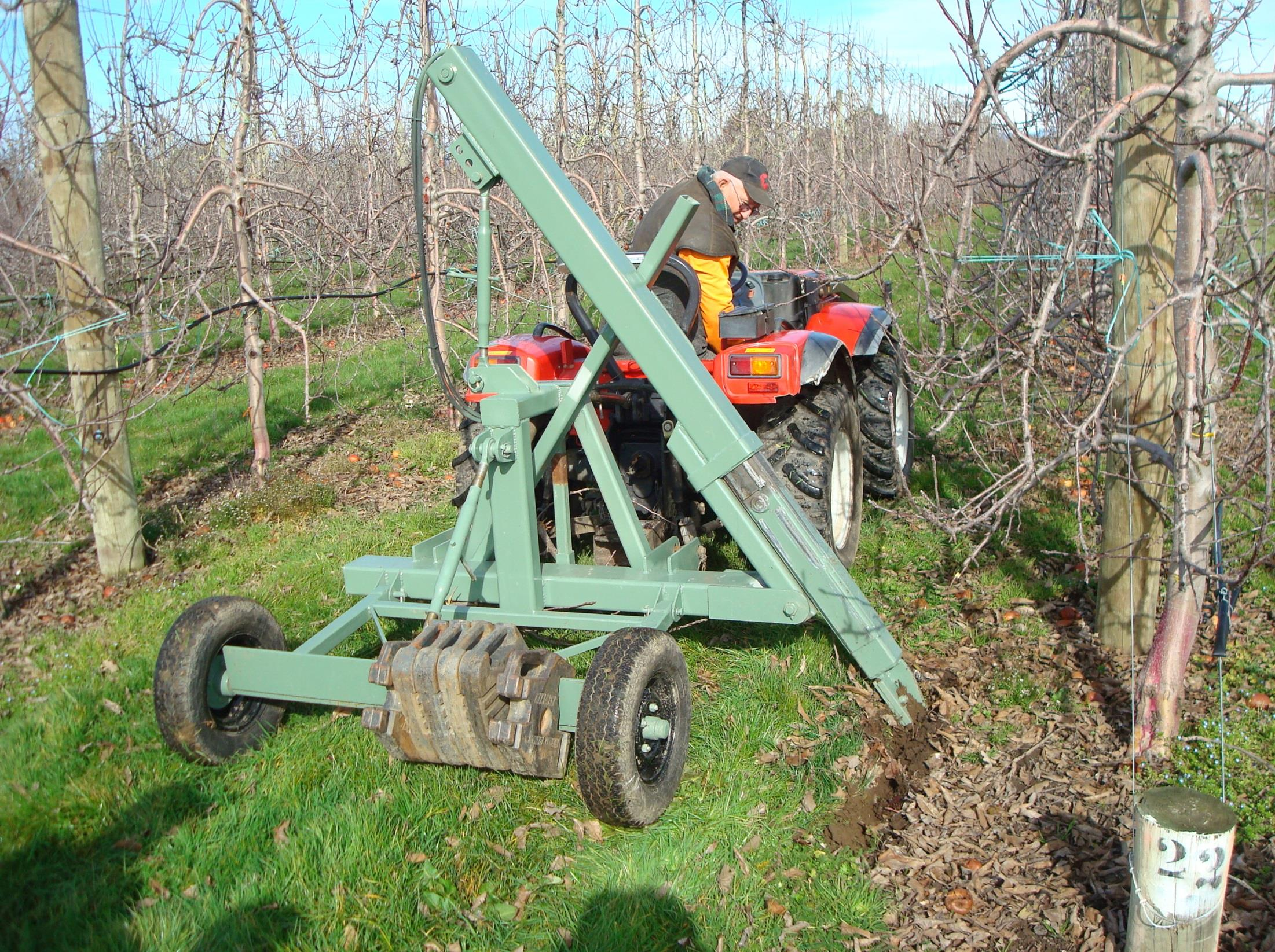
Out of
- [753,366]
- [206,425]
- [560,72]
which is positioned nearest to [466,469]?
[753,366]

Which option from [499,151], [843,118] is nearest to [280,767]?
[499,151]

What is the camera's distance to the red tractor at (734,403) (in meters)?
4.61

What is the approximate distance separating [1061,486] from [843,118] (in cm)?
1604

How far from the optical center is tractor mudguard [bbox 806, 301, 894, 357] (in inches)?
238

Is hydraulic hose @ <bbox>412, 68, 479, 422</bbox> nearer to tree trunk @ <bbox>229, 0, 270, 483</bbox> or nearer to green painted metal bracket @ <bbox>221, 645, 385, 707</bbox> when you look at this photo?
green painted metal bracket @ <bbox>221, 645, 385, 707</bbox>

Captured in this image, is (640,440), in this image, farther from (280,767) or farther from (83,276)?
(83,276)

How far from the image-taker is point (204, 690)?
3539 millimetres

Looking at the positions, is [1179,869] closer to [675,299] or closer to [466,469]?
[675,299]

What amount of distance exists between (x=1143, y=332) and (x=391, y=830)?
3264 millimetres

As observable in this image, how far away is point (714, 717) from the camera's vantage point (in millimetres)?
4062

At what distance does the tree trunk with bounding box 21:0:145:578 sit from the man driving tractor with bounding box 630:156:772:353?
298 centimetres

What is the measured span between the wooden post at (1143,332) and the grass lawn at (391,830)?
2.41 ft

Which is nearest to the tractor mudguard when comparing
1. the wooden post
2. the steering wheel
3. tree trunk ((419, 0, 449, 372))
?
the steering wheel

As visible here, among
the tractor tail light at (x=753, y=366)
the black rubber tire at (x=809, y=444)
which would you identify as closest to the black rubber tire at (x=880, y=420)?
the black rubber tire at (x=809, y=444)
